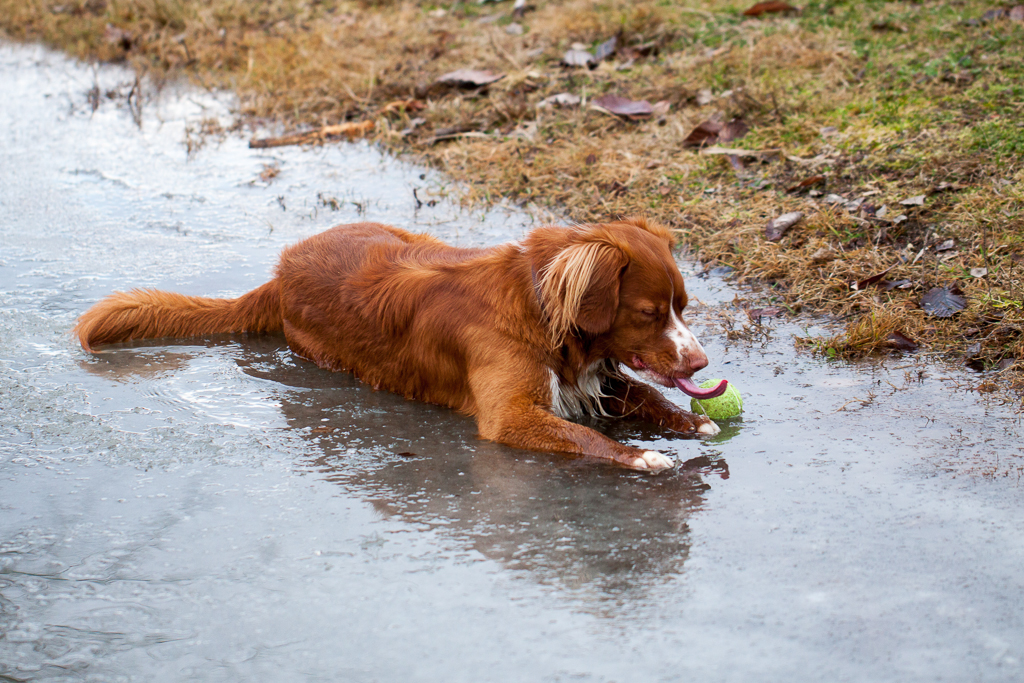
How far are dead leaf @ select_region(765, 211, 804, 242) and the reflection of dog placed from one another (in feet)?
5.62

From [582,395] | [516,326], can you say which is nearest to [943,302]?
[582,395]

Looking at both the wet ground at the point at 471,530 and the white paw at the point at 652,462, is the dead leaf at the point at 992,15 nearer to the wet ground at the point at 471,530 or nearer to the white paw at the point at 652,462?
the wet ground at the point at 471,530

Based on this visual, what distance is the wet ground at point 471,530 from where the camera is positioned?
262 cm

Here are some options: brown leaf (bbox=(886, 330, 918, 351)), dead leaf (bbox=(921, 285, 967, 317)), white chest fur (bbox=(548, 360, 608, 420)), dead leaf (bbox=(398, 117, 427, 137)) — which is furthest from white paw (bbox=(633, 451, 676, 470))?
dead leaf (bbox=(398, 117, 427, 137))

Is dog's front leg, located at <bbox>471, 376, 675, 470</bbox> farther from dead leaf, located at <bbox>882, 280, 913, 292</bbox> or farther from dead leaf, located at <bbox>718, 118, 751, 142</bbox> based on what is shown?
dead leaf, located at <bbox>718, 118, 751, 142</bbox>

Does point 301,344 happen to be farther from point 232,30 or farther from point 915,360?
point 232,30

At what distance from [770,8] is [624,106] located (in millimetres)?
2347

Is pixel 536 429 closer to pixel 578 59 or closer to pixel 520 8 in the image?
pixel 578 59

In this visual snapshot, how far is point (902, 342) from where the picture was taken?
4.72 meters

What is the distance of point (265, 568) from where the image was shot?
304cm

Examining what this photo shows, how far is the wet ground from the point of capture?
2619 mm

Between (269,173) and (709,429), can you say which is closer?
(709,429)

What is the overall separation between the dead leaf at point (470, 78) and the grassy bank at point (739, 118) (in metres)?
0.09

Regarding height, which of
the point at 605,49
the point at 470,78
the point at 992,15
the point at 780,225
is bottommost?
the point at 780,225
